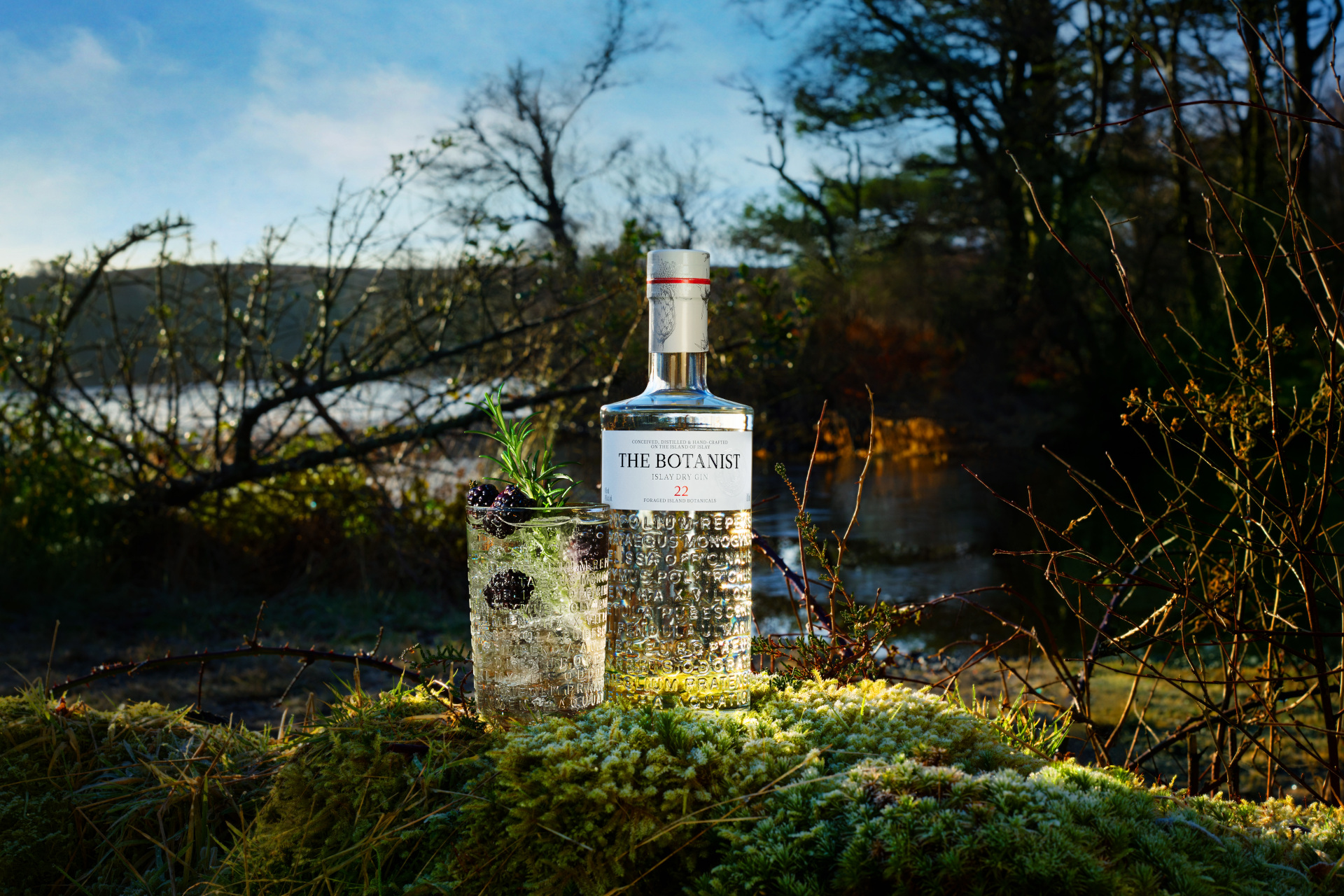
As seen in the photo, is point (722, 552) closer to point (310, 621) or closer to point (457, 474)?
point (310, 621)

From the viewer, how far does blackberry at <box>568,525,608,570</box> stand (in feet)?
3.99

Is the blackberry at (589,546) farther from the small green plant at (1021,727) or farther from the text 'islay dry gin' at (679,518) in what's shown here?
the small green plant at (1021,727)

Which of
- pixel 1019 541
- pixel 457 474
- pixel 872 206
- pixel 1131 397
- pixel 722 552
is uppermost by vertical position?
pixel 872 206

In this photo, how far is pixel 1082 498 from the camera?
10.6m

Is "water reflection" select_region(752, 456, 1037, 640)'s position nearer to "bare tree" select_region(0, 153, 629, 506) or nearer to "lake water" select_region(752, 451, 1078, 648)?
"lake water" select_region(752, 451, 1078, 648)

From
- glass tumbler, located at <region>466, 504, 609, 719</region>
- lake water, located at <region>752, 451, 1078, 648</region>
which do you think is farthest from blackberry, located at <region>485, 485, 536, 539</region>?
lake water, located at <region>752, 451, 1078, 648</region>

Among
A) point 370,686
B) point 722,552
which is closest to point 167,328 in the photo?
point 370,686

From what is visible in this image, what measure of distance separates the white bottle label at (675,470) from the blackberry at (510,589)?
0.20 m

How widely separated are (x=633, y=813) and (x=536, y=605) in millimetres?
342

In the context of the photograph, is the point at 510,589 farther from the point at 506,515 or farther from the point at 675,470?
the point at 675,470

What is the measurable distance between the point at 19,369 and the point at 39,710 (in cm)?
506

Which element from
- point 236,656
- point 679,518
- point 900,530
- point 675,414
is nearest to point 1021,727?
point 679,518

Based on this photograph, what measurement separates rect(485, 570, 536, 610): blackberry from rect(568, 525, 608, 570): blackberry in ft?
0.22

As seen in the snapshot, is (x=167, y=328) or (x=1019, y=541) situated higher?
(x=167, y=328)
